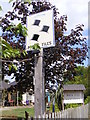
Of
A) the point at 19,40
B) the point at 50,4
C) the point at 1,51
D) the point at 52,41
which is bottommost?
the point at 1,51

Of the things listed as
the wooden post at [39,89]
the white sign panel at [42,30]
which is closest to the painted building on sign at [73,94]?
the wooden post at [39,89]

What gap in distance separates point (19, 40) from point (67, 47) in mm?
1615

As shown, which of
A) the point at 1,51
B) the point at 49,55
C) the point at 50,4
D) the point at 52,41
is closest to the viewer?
the point at 1,51

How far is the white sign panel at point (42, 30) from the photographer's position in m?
5.87

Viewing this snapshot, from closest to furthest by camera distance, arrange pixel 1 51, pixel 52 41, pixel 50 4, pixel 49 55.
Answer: pixel 1 51 → pixel 52 41 → pixel 49 55 → pixel 50 4

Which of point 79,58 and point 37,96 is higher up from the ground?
point 79,58

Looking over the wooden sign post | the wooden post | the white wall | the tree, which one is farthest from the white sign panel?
the white wall

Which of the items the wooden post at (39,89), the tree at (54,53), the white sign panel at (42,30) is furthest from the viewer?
the tree at (54,53)

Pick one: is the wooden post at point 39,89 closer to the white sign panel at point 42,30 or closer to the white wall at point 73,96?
the white sign panel at point 42,30

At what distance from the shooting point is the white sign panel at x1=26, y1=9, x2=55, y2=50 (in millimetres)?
5867

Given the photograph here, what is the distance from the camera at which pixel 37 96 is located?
6078mm

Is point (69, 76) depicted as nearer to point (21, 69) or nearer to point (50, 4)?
point (21, 69)

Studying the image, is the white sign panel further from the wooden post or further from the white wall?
the white wall

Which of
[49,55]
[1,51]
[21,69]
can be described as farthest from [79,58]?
[1,51]
